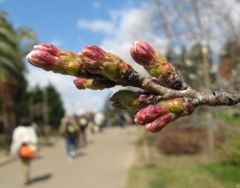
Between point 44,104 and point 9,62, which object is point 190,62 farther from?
point 44,104

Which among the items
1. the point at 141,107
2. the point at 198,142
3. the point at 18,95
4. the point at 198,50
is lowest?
the point at 141,107

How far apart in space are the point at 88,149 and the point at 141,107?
24932 millimetres

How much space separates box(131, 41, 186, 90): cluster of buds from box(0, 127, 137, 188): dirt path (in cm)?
1322

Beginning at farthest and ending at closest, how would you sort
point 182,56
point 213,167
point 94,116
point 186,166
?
point 94,116, point 182,56, point 186,166, point 213,167

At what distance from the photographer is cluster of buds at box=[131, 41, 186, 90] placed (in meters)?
1.65

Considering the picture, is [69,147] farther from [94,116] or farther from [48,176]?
[94,116]

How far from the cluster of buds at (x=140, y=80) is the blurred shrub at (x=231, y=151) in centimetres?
1401

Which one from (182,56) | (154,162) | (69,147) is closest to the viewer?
(154,162)

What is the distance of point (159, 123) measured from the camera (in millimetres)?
1627

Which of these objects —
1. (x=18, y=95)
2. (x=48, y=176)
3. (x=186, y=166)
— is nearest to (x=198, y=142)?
(x=186, y=166)

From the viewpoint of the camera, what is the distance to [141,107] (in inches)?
67.1

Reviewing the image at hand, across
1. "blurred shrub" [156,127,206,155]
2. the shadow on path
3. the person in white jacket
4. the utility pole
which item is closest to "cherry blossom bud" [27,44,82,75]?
the person in white jacket

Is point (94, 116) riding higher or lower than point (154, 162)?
higher

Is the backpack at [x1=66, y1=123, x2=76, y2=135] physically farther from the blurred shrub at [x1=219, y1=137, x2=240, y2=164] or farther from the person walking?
the blurred shrub at [x1=219, y1=137, x2=240, y2=164]
